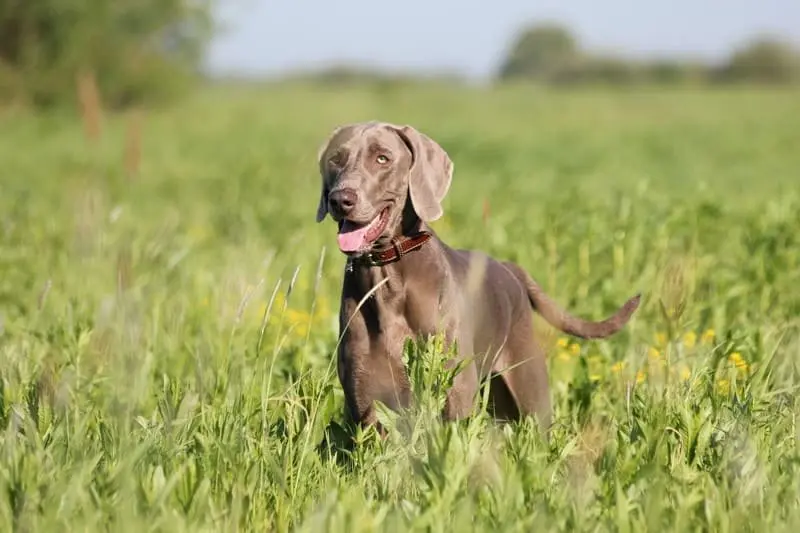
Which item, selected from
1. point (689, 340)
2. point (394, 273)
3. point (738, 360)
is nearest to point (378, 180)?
point (394, 273)

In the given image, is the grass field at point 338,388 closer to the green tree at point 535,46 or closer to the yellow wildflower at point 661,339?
the yellow wildflower at point 661,339

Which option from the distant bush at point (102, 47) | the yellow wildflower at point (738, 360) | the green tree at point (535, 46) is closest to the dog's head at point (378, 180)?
the yellow wildflower at point (738, 360)

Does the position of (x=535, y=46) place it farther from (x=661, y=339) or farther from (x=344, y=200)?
(x=344, y=200)

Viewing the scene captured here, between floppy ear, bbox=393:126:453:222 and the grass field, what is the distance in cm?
53

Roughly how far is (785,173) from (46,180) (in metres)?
12.7

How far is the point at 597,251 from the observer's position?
620 cm

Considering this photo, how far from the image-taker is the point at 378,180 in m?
3.82

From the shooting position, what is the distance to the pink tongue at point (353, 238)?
3684 millimetres

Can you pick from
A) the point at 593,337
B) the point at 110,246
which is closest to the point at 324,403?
the point at 593,337

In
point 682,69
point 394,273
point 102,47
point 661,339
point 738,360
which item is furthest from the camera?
point 682,69

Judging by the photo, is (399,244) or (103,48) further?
(103,48)

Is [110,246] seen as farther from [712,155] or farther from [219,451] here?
[712,155]

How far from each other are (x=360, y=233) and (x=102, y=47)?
22073 mm

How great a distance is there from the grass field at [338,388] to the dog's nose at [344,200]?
29 centimetres
